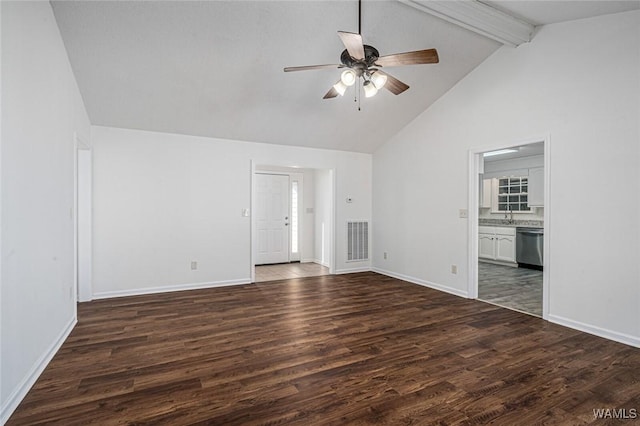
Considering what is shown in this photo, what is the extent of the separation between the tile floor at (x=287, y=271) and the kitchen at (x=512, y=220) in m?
2.93

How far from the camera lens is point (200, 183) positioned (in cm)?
495

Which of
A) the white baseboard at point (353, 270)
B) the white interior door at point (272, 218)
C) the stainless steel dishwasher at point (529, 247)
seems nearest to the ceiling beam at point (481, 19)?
the stainless steel dishwasher at point (529, 247)

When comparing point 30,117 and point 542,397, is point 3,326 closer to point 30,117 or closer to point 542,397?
point 30,117

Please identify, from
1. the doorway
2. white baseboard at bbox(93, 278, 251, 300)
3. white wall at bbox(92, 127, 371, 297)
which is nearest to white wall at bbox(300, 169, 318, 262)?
the doorway

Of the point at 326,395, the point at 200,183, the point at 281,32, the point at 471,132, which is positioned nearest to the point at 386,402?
the point at 326,395

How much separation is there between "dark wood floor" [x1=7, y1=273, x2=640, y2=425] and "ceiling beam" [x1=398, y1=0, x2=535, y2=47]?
10.2ft

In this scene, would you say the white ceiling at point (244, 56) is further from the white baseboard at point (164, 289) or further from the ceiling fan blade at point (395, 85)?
the white baseboard at point (164, 289)

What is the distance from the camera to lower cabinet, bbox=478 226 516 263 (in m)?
6.82

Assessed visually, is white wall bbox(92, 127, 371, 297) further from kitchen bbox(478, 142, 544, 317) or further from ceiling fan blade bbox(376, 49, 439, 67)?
kitchen bbox(478, 142, 544, 317)

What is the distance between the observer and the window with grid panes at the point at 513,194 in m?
7.19

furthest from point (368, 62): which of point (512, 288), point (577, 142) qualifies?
point (512, 288)

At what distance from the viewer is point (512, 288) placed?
16.5 feet

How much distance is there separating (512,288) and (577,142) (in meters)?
2.56

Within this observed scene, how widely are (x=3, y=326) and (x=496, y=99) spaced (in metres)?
5.08
